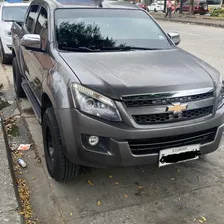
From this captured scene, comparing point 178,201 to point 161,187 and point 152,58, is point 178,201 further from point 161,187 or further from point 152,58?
point 152,58

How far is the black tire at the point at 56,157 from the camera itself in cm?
310

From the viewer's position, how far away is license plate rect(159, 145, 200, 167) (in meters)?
2.93

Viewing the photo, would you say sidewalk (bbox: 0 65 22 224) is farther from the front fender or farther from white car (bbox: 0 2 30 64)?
white car (bbox: 0 2 30 64)

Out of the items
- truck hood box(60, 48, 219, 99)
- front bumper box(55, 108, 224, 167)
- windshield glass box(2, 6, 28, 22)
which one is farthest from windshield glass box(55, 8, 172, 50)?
windshield glass box(2, 6, 28, 22)

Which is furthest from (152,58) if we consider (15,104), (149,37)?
(15,104)

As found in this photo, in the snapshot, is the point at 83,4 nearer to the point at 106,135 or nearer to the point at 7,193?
the point at 106,135

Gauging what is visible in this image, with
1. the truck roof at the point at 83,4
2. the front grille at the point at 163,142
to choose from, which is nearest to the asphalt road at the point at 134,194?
the front grille at the point at 163,142

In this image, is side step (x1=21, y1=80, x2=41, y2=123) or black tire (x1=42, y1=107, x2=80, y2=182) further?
side step (x1=21, y1=80, x2=41, y2=123)

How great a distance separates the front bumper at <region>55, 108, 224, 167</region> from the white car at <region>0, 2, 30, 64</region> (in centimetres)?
644

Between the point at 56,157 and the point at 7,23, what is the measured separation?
6.81 meters

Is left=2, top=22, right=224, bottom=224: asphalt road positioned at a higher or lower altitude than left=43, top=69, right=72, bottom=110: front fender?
lower

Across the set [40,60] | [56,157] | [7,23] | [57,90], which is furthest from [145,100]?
[7,23]

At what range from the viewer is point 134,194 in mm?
3305

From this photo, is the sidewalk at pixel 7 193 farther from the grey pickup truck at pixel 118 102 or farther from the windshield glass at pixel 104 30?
the windshield glass at pixel 104 30
